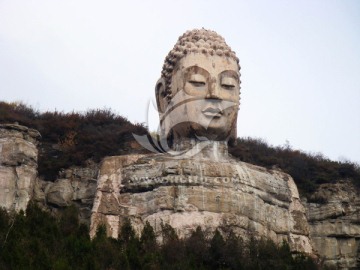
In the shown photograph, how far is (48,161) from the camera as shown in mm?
25750

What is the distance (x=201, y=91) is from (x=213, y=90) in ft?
0.93

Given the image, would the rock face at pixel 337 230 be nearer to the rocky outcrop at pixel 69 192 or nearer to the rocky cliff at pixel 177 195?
the rocky cliff at pixel 177 195

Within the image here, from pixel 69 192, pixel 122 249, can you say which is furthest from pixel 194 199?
pixel 69 192

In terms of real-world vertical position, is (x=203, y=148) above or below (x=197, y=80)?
below

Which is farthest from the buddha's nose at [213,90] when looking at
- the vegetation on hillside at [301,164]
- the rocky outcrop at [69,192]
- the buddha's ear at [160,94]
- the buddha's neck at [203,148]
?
the vegetation on hillside at [301,164]

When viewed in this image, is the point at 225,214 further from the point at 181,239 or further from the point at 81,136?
the point at 81,136

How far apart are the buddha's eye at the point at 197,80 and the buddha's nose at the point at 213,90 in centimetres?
19

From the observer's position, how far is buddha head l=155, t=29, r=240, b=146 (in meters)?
23.1

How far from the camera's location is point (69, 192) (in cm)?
2470

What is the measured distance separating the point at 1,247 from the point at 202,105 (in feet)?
21.9

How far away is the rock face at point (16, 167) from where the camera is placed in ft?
75.9

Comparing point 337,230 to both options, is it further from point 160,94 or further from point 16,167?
point 16,167

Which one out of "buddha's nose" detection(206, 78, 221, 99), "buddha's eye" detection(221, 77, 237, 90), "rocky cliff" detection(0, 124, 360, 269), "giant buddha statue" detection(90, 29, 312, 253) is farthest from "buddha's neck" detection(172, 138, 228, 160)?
"buddha's eye" detection(221, 77, 237, 90)

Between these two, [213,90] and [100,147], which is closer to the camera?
[213,90]
